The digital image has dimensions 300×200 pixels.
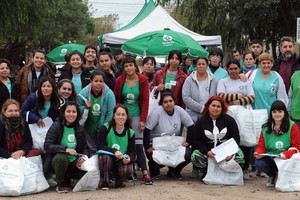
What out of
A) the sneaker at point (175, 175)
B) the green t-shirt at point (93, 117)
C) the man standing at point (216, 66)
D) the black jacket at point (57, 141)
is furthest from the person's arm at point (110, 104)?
the man standing at point (216, 66)

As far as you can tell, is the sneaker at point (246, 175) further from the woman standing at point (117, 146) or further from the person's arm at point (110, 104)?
the person's arm at point (110, 104)

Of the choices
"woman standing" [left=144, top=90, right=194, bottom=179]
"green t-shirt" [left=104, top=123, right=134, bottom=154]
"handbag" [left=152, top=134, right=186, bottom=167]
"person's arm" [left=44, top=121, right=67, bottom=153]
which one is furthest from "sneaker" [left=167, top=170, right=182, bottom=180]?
"person's arm" [left=44, top=121, right=67, bottom=153]

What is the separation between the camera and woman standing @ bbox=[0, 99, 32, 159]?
6676 mm

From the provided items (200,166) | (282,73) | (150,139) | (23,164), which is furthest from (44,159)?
(282,73)

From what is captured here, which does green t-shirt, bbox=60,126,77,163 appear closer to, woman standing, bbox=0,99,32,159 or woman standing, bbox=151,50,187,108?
woman standing, bbox=0,99,32,159

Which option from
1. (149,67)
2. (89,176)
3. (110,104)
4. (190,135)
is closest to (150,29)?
(149,67)

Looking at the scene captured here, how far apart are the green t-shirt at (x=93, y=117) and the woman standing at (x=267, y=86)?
233 cm

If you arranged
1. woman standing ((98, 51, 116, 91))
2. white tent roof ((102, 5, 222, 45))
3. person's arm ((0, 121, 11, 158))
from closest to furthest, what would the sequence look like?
1. person's arm ((0, 121, 11, 158))
2. woman standing ((98, 51, 116, 91))
3. white tent roof ((102, 5, 222, 45))

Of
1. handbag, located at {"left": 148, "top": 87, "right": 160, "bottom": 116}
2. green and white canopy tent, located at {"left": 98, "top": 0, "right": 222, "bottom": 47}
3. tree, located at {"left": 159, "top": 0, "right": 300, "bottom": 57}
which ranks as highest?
tree, located at {"left": 159, "top": 0, "right": 300, "bottom": 57}

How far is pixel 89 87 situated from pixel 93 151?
0.90 metres

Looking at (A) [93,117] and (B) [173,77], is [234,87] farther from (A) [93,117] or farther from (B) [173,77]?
(A) [93,117]

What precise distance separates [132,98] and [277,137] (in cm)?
212

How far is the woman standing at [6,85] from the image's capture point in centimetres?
747

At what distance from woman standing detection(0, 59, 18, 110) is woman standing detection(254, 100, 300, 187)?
366 centimetres
